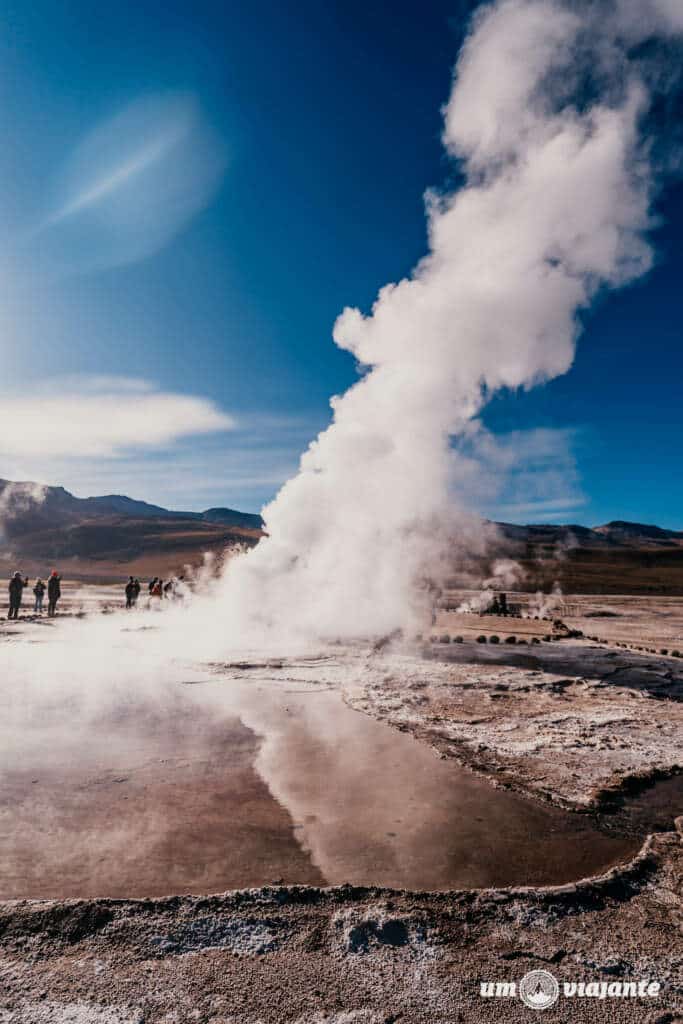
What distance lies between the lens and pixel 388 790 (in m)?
5.48

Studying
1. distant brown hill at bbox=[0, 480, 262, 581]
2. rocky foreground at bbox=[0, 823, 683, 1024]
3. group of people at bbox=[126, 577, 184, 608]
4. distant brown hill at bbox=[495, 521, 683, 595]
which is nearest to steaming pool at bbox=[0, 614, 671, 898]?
rocky foreground at bbox=[0, 823, 683, 1024]

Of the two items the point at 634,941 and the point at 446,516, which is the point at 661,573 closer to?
the point at 446,516

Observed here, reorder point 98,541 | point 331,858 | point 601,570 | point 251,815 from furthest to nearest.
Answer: point 98,541 < point 601,570 < point 251,815 < point 331,858

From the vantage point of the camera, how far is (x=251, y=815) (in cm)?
485

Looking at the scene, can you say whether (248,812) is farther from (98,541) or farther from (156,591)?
(98,541)

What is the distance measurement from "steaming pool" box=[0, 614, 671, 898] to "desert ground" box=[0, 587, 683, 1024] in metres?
0.03

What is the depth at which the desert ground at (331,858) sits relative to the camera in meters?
2.87

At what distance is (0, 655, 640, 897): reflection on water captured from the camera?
3938 millimetres

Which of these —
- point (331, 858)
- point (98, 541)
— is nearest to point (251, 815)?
point (331, 858)

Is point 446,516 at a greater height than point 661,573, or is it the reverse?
point 446,516

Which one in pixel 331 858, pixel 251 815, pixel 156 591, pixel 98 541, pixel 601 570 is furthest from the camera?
pixel 98 541

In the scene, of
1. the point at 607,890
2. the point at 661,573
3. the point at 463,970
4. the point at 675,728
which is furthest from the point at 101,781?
the point at 661,573

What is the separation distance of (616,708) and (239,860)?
24.1 feet

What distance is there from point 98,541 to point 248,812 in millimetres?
91335
